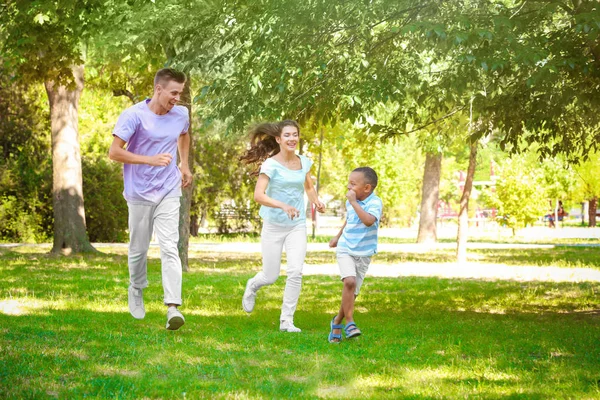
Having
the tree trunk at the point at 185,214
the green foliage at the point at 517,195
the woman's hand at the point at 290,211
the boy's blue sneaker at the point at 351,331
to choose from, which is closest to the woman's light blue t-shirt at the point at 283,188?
the woman's hand at the point at 290,211

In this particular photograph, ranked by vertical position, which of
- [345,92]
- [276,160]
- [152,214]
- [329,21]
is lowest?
[152,214]

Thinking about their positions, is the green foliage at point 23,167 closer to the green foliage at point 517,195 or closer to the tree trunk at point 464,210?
the tree trunk at point 464,210

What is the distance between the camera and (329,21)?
10227 millimetres

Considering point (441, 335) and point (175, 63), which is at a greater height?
point (175, 63)

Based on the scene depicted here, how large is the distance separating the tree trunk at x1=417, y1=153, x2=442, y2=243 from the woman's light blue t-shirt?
24539 millimetres

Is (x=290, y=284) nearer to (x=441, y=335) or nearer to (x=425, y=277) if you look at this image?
(x=441, y=335)

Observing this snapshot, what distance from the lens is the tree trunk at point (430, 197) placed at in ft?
108

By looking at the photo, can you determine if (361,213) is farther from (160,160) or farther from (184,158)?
(160,160)

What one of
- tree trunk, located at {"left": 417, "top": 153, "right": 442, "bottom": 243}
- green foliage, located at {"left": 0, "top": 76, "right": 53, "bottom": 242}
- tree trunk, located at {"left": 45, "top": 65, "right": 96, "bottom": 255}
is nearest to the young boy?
tree trunk, located at {"left": 45, "top": 65, "right": 96, "bottom": 255}

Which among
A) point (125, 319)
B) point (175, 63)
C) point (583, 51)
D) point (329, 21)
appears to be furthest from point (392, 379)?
point (175, 63)

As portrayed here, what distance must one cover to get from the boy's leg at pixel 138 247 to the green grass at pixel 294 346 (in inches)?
11.2

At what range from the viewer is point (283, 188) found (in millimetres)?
8250

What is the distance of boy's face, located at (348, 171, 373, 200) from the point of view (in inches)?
313

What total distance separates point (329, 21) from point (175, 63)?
8.96ft
